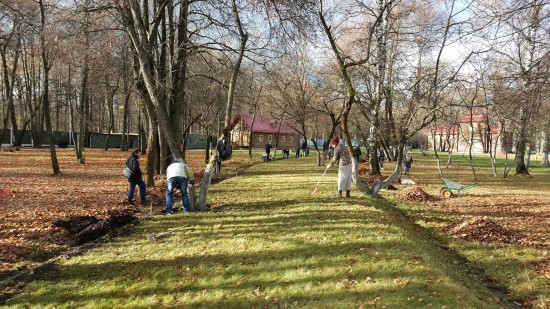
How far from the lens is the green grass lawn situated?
4.86 meters

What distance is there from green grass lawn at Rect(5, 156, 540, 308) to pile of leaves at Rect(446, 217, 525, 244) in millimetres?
532

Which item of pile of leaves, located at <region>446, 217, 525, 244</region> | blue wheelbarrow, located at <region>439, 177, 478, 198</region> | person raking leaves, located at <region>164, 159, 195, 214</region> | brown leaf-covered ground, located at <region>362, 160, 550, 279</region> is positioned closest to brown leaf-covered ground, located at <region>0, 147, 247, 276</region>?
person raking leaves, located at <region>164, 159, 195, 214</region>

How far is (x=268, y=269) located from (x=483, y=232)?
4.88 metres

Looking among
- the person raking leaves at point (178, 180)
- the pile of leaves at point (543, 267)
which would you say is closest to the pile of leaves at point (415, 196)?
the pile of leaves at point (543, 267)

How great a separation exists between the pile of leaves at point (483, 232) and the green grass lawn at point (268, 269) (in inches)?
20.9

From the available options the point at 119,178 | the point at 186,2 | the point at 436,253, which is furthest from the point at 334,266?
the point at 119,178

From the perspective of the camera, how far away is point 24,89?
47.4 meters

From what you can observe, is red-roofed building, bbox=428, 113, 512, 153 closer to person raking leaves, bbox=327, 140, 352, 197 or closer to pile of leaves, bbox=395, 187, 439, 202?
pile of leaves, bbox=395, 187, 439, 202

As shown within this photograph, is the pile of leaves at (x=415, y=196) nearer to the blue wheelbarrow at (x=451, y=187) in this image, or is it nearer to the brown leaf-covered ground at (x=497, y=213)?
the brown leaf-covered ground at (x=497, y=213)

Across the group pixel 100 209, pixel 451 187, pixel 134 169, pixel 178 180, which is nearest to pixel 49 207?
pixel 100 209

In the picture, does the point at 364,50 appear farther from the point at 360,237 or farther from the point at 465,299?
the point at 465,299

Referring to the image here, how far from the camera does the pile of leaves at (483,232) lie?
309 inches

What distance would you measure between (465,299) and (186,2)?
35.4 ft

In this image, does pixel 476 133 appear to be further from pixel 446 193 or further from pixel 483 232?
pixel 483 232
